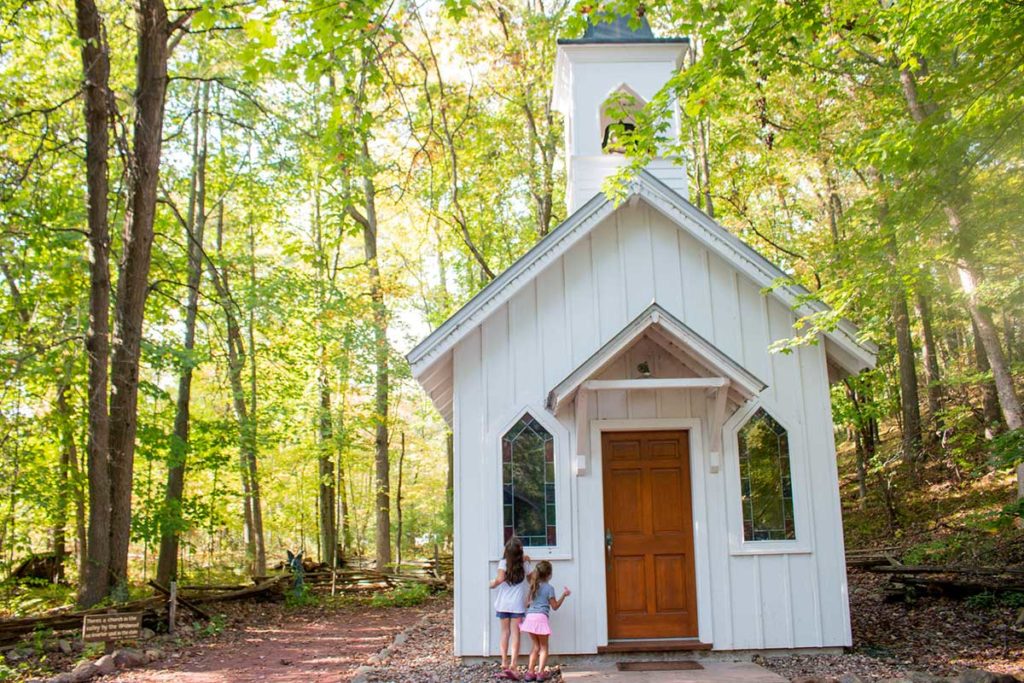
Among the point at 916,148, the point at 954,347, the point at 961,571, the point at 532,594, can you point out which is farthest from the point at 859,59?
the point at 954,347

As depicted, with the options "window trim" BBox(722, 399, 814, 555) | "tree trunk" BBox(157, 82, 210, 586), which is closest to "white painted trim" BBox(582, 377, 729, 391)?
"window trim" BBox(722, 399, 814, 555)

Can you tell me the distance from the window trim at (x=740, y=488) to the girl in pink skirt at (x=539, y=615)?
210 centimetres

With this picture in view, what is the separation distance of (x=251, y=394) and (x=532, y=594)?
14239 millimetres

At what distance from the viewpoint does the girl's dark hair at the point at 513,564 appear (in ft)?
25.2

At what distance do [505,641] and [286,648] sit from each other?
498cm

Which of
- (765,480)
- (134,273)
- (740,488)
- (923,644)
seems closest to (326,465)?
(134,273)

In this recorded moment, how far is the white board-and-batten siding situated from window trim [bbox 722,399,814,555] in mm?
15

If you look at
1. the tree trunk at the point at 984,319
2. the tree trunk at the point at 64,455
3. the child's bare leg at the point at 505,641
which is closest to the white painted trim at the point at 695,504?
the child's bare leg at the point at 505,641

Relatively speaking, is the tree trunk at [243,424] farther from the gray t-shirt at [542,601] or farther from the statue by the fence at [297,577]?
the gray t-shirt at [542,601]

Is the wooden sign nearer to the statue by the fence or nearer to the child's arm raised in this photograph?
the child's arm raised

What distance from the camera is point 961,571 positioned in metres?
10.3

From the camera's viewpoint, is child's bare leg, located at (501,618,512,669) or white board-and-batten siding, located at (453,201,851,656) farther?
white board-and-batten siding, located at (453,201,851,656)

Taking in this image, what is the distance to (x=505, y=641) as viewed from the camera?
7.75 meters

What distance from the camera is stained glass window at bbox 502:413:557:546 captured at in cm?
834
